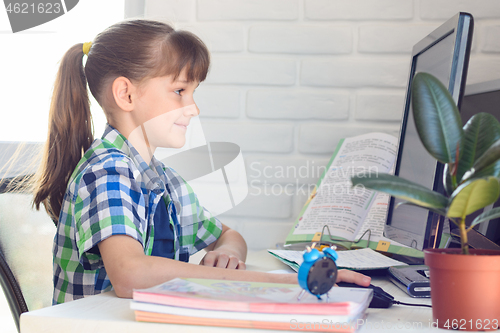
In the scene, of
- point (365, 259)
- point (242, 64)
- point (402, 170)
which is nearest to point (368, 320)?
point (365, 259)

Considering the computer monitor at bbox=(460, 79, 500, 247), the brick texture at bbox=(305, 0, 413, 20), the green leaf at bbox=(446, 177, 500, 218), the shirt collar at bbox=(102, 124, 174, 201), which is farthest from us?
the brick texture at bbox=(305, 0, 413, 20)

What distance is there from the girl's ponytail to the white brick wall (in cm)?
41

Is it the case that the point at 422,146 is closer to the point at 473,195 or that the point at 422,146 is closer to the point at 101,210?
the point at 473,195

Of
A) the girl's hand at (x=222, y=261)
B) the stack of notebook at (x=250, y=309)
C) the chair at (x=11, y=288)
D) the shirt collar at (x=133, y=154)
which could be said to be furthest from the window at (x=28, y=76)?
the stack of notebook at (x=250, y=309)

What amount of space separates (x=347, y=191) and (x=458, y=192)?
674 mm

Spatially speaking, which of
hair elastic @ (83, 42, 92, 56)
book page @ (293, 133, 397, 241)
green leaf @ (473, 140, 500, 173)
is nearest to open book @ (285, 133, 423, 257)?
book page @ (293, 133, 397, 241)

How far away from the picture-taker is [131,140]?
2.97 feet

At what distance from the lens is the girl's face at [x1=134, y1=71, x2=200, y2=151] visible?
90cm

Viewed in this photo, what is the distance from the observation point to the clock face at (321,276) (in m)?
0.43

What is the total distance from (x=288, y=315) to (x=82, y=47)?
30.5 inches

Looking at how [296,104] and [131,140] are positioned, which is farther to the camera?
[296,104]

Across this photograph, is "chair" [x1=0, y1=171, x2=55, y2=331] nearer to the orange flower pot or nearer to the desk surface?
the desk surface

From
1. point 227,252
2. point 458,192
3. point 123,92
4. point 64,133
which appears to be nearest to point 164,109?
point 123,92

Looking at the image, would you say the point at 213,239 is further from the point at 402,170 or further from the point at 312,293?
the point at 312,293
